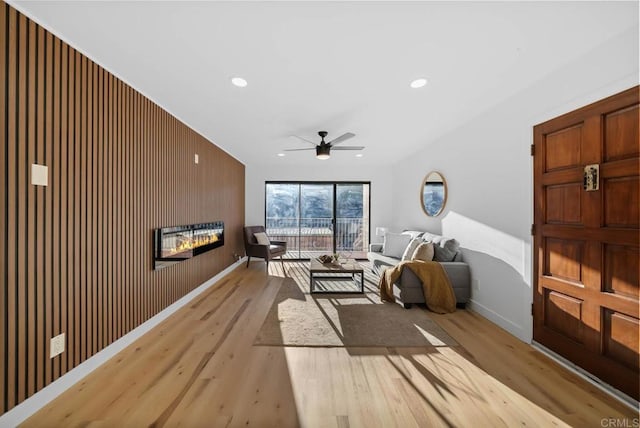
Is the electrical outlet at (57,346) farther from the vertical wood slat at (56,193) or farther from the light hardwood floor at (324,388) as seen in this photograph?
the light hardwood floor at (324,388)

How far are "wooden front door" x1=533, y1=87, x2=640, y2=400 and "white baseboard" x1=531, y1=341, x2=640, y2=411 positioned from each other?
0.03 meters

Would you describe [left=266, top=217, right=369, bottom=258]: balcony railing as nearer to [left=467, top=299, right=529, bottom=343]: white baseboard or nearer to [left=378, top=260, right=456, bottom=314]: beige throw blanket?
[left=378, top=260, right=456, bottom=314]: beige throw blanket

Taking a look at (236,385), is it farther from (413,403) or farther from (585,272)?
(585,272)

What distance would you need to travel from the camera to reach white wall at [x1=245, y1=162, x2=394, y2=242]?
6770 mm

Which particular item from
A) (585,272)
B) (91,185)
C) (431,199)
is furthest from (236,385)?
(431,199)

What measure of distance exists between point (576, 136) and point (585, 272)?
3.59ft

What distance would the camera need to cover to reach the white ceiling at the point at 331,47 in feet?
5.30

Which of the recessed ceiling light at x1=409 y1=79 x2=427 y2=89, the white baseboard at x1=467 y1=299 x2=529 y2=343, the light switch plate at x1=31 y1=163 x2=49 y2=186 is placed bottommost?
the white baseboard at x1=467 y1=299 x2=529 y2=343

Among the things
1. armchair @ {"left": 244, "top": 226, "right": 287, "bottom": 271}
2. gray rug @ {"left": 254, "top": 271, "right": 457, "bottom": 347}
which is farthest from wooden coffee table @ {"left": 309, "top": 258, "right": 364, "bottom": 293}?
armchair @ {"left": 244, "top": 226, "right": 287, "bottom": 271}

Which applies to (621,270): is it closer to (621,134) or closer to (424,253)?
(621,134)

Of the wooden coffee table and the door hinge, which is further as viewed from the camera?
the wooden coffee table

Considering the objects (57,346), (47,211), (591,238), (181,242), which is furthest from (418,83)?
(57,346)

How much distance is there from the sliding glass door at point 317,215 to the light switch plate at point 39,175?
5.15 m

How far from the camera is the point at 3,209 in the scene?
1.52 meters
